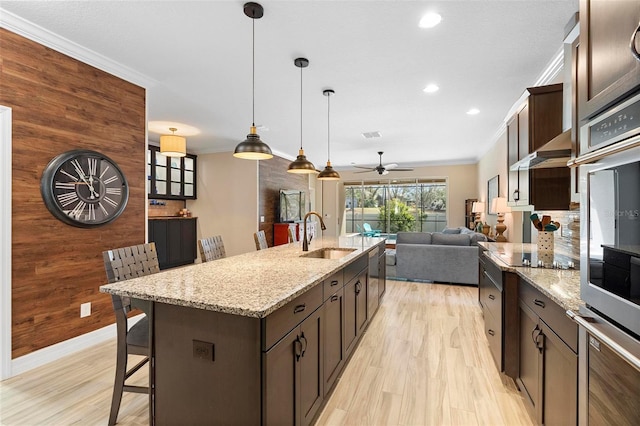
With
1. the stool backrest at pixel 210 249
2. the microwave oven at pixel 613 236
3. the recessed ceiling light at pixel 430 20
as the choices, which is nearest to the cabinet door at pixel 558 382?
the microwave oven at pixel 613 236

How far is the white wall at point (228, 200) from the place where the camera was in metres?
6.79

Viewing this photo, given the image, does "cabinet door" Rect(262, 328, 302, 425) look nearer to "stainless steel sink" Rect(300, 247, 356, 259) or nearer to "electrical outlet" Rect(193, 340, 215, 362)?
"electrical outlet" Rect(193, 340, 215, 362)

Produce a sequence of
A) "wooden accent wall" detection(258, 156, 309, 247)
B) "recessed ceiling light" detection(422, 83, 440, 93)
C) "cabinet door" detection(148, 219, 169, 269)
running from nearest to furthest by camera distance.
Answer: "recessed ceiling light" detection(422, 83, 440, 93)
"cabinet door" detection(148, 219, 169, 269)
"wooden accent wall" detection(258, 156, 309, 247)

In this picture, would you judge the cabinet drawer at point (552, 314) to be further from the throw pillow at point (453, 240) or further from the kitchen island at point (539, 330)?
the throw pillow at point (453, 240)

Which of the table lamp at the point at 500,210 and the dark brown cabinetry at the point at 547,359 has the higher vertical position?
the table lamp at the point at 500,210

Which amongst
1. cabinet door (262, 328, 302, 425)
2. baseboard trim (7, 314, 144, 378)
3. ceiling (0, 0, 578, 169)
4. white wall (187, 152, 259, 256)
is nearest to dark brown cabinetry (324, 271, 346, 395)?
cabinet door (262, 328, 302, 425)

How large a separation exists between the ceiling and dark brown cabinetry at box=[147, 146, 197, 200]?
64.9 inches

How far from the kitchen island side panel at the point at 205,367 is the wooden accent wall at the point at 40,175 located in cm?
187

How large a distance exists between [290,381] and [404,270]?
14.0ft

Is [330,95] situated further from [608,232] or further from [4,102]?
[608,232]

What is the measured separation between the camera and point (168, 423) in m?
1.45

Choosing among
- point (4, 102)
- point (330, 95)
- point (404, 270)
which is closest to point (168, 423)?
point (4, 102)

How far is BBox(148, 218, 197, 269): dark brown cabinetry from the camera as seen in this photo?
613 cm

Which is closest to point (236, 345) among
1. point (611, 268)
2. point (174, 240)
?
point (611, 268)
